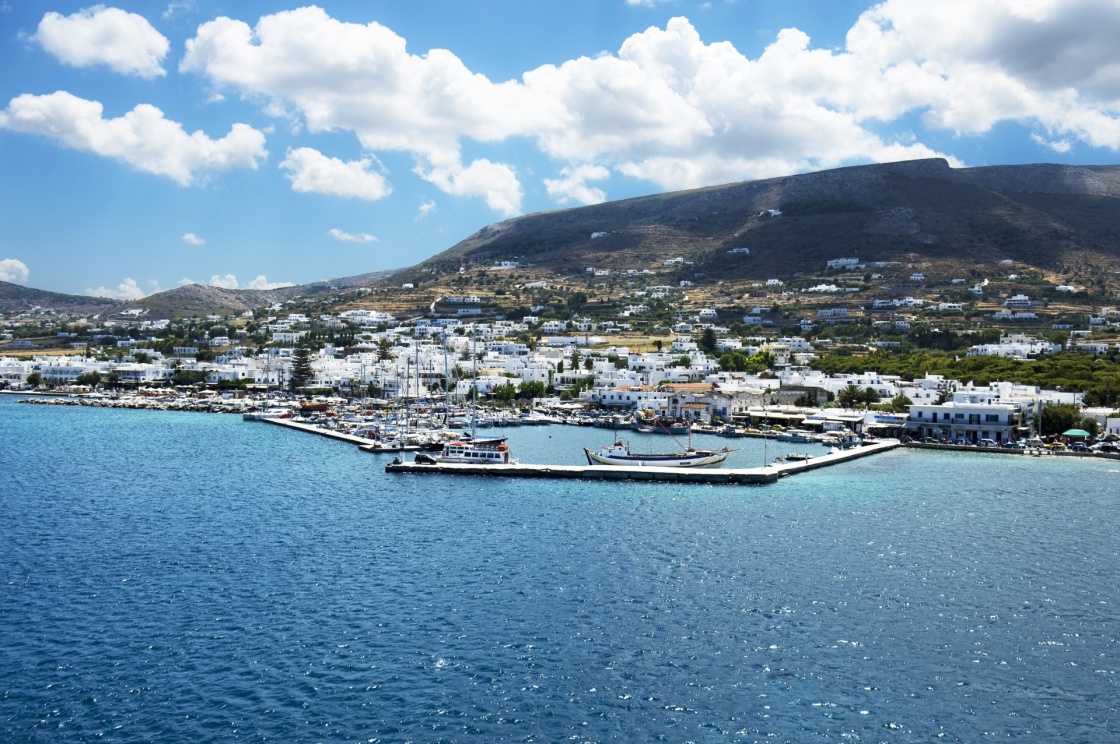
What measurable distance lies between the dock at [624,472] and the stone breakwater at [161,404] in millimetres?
36628

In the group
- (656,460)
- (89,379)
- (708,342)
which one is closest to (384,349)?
(89,379)

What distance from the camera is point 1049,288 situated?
122 meters

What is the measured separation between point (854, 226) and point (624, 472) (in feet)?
420

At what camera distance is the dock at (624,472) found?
128 ft

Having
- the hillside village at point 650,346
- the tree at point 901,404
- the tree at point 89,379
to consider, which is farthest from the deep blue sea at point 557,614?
the tree at point 89,379

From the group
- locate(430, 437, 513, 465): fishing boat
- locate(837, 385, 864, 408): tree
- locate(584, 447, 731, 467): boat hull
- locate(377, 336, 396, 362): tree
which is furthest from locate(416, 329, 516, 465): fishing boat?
locate(377, 336, 396, 362): tree

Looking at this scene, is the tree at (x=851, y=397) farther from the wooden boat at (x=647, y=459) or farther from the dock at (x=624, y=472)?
the wooden boat at (x=647, y=459)

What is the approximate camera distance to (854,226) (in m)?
155

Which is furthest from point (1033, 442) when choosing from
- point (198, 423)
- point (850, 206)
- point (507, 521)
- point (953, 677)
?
point (850, 206)

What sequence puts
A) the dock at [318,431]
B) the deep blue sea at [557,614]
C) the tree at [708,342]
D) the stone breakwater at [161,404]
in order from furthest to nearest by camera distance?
the tree at [708,342] < the stone breakwater at [161,404] < the dock at [318,431] < the deep blue sea at [557,614]

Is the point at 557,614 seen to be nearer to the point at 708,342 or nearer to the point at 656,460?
the point at 656,460

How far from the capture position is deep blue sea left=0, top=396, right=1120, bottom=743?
15.5 m

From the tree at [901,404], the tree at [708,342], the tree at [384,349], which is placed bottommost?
the tree at [901,404]

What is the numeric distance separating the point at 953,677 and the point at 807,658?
A: 105 inches
